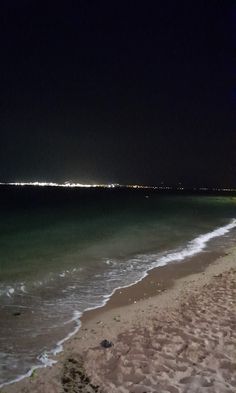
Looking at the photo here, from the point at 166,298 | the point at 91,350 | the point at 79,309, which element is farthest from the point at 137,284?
the point at 91,350

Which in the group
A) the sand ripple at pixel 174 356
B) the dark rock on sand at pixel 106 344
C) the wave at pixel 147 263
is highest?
the sand ripple at pixel 174 356

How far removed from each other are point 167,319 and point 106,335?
1444 mm

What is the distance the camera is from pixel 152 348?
6234 millimetres

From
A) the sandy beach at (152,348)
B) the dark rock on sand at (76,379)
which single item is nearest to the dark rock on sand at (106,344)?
the sandy beach at (152,348)

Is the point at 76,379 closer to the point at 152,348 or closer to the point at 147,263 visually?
the point at 152,348

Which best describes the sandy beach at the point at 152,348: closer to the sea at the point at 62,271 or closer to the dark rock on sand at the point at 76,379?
the dark rock on sand at the point at 76,379

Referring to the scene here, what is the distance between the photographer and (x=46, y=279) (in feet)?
39.1

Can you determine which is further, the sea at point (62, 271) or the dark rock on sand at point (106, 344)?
the sea at point (62, 271)

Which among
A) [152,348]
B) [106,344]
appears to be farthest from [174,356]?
[106,344]

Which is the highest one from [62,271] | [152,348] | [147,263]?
[152,348]

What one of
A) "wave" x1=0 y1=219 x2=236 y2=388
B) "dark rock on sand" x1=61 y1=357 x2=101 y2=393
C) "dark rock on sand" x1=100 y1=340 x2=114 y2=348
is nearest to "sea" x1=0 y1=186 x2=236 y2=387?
"wave" x1=0 y1=219 x2=236 y2=388

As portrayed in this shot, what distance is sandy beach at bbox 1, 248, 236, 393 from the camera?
16.9 feet

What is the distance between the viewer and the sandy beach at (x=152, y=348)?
515cm

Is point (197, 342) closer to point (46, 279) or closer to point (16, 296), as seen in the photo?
point (16, 296)
